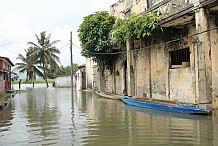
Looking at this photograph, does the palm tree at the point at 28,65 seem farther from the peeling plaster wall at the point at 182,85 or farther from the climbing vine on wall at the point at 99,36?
the peeling plaster wall at the point at 182,85

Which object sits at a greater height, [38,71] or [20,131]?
[38,71]

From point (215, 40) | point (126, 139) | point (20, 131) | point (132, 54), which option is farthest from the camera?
point (132, 54)

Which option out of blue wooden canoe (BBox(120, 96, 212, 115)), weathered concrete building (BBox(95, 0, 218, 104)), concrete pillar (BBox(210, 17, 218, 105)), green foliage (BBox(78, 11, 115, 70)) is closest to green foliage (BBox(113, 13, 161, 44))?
weathered concrete building (BBox(95, 0, 218, 104))

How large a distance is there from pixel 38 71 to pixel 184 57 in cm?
3711

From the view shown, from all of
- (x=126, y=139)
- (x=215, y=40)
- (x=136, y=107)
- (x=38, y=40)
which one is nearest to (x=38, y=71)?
(x=38, y=40)

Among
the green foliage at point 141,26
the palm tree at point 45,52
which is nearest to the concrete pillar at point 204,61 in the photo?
the green foliage at point 141,26

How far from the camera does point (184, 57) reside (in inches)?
640

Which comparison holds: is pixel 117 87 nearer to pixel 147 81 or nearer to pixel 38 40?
pixel 147 81

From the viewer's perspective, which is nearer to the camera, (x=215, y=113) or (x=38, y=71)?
(x=215, y=113)

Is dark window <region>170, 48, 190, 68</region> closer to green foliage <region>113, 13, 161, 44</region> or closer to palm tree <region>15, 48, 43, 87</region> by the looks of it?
green foliage <region>113, 13, 161, 44</region>

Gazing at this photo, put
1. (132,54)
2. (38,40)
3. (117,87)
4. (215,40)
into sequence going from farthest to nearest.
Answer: (38,40) < (117,87) < (132,54) < (215,40)

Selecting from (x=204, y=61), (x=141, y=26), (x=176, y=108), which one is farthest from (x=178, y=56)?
(x=176, y=108)

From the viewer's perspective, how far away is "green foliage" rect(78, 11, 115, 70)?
24000 millimetres

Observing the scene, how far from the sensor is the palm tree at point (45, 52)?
155 feet
